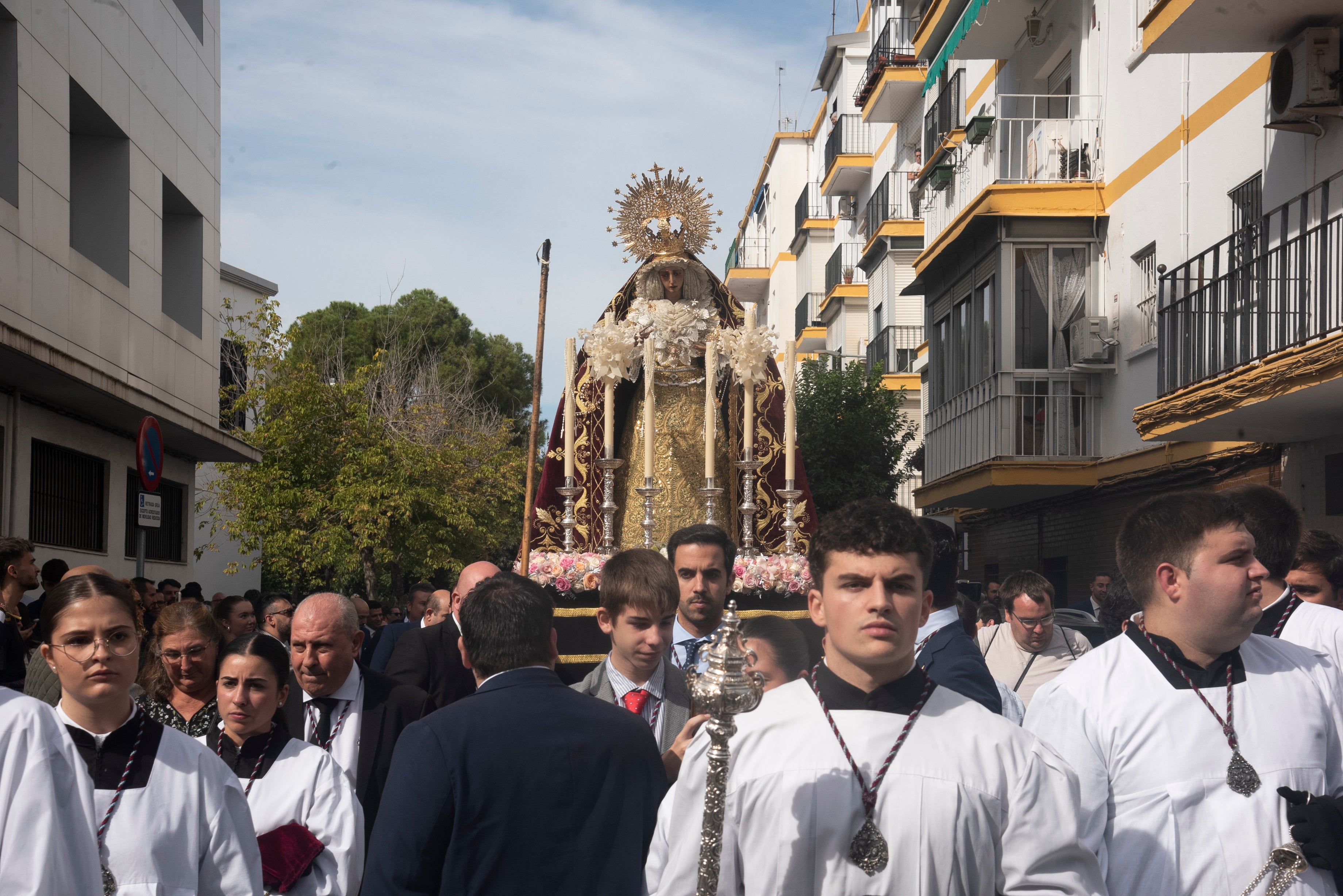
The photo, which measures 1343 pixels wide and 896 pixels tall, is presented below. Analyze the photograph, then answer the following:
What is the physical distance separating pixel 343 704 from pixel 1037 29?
568 inches

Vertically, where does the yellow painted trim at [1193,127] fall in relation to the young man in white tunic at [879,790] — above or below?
above

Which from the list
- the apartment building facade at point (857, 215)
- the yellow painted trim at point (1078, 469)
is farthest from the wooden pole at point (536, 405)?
the apartment building facade at point (857, 215)

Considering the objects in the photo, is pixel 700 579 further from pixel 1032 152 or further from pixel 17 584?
pixel 1032 152

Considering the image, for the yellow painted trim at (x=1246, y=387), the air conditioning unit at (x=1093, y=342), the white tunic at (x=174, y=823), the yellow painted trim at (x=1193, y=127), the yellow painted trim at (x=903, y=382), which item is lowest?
the white tunic at (x=174, y=823)

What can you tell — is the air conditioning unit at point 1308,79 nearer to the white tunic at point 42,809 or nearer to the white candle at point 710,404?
the white candle at point 710,404

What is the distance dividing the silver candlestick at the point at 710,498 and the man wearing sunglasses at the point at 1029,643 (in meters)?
1.81

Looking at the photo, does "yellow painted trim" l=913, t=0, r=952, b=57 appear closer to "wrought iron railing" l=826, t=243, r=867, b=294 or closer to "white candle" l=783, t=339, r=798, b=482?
"white candle" l=783, t=339, r=798, b=482

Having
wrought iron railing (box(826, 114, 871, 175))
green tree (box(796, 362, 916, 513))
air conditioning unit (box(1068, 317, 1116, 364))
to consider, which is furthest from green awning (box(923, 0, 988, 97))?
wrought iron railing (box(826, 114, 871, 175))

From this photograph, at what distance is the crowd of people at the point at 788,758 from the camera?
8.16ft

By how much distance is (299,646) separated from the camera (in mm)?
4352

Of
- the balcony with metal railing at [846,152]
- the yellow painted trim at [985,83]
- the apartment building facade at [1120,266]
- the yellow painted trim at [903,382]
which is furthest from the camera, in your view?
the balcony with metal railing at [846,152]

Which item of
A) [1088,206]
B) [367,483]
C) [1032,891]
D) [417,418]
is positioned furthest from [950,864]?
[417,418]

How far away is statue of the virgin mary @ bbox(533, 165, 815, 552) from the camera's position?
8344 millimetres

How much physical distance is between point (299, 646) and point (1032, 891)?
2660 millimetres
